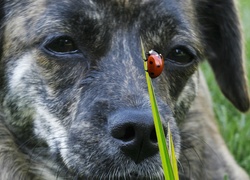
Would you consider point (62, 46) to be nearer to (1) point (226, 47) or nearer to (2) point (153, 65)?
(2) point (153, 65)

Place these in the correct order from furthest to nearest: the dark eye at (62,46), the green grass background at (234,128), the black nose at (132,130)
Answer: the green grass background at (234,128) < the dark eye at (62,46) < the black nose at (132,130)

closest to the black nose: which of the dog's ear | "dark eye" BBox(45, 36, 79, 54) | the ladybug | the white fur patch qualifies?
the ladybug

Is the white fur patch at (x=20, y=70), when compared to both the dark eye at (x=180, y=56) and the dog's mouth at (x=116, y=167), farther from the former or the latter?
the dark eye at (x=180, y=56)

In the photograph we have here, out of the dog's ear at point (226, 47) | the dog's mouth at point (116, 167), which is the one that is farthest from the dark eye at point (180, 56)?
the dog's mouth at point (116, 167)

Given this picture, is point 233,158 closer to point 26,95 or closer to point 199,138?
point 199,138

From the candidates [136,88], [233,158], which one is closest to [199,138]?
[233,158]

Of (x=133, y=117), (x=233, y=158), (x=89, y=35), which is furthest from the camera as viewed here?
(x=233, y=158)

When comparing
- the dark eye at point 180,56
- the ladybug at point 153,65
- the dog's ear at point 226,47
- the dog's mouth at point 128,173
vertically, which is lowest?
the dog's ear at point 226,47

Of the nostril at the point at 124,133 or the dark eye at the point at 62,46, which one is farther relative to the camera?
the dark eye at the point at 62,46
